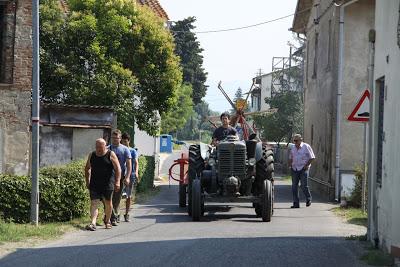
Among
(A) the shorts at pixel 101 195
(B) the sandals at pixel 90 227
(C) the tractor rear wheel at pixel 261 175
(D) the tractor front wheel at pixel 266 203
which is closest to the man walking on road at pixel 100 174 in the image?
(A) the shorts at pixel 101 195

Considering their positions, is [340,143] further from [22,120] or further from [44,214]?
[44,214]

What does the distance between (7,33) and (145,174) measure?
23.8ft

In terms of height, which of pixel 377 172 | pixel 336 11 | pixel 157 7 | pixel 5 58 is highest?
pixel 157 7

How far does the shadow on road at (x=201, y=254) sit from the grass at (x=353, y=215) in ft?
13.3

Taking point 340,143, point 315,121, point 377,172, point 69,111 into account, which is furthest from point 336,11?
point 377,172

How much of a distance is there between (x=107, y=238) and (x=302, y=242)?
3.20m

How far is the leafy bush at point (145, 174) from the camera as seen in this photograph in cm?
2412

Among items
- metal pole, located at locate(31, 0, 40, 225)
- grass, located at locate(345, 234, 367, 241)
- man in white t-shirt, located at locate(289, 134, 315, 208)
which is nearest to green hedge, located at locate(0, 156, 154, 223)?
metal pole, located at locate(31, 0, 40, 225)

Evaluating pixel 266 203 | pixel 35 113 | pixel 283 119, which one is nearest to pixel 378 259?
pixel 266 203

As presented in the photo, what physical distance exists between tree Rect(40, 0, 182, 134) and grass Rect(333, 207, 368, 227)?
859 centimetres

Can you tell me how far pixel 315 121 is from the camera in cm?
2872

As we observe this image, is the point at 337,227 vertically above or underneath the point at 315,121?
underneath

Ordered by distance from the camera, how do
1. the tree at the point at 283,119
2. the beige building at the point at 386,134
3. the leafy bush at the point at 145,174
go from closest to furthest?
the beige building at the point at 386,134 < the leafy bush at the point at 145,174 < the tree at the point at 283,119

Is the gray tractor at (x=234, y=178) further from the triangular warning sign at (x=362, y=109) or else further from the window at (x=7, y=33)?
the window at (x=7, y=33)
